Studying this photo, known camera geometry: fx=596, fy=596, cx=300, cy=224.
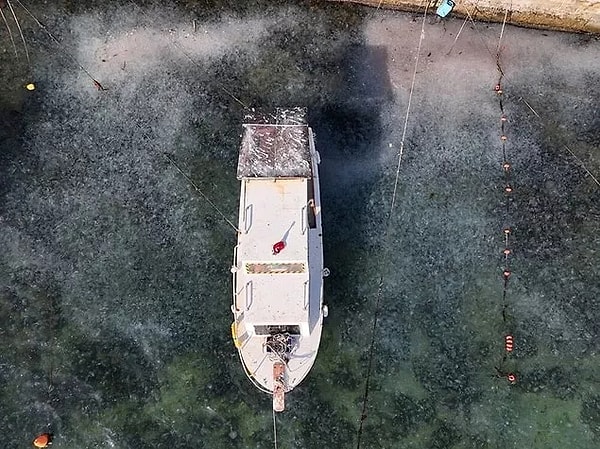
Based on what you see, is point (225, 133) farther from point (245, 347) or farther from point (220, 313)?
point (245, 347)

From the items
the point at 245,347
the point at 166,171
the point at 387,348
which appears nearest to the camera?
the point at 245,347

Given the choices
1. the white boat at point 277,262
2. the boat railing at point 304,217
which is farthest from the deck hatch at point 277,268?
the boat railing at point 304,217

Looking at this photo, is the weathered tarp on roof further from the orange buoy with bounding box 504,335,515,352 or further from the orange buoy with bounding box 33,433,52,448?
the orange buoy with bounding box 33,433,52,448

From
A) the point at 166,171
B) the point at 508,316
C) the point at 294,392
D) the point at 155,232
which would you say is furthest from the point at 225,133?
the point at 508,316

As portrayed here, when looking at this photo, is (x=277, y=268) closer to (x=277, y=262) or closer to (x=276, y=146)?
(x=277, y=262)

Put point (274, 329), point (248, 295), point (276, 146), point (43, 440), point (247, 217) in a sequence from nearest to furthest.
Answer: point (248, 295)
point (274, 329)
point (247, 217)
point (276, 146)
point (43, 440)

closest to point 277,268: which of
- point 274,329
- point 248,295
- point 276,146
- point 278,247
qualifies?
point 278,247
